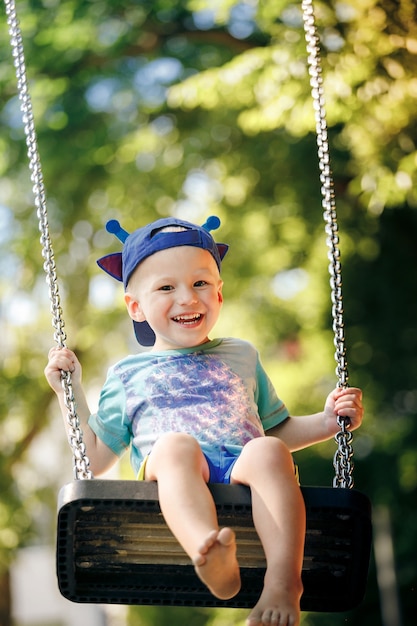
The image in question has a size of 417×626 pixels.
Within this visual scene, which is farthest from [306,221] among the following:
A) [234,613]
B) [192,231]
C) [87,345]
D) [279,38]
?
[192,231]

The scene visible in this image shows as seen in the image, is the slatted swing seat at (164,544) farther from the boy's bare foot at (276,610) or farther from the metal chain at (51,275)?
the boy's bare foot at (276,610)

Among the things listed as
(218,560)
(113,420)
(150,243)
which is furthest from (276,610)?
(150,243)

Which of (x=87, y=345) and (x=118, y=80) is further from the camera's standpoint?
(x=87, y=345)

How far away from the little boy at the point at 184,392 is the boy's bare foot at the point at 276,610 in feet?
0.57

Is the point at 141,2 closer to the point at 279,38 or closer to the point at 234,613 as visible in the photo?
the point at 279,38

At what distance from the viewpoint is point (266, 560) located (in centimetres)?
197

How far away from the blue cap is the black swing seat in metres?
0.53

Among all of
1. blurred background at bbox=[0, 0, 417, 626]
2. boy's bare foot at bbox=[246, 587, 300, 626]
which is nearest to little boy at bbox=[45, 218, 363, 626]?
boy's bare foot at bbox=[246, 587, 300, 626]

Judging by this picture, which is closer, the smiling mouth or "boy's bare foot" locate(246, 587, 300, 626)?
"boy's bare foot" locate(246, 587, 300, 626)

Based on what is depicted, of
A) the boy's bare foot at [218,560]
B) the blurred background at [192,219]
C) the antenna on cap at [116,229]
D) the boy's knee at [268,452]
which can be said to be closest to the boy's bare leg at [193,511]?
the boy's bare foot at [218,560]

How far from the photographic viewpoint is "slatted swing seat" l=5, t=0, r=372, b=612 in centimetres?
193

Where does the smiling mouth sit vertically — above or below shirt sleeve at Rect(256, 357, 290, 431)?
above

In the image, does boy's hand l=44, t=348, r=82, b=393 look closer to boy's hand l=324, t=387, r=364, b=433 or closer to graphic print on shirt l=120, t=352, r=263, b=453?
graphic print on shirt l=120, t=352, r=263, b=453

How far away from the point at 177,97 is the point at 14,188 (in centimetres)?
280
